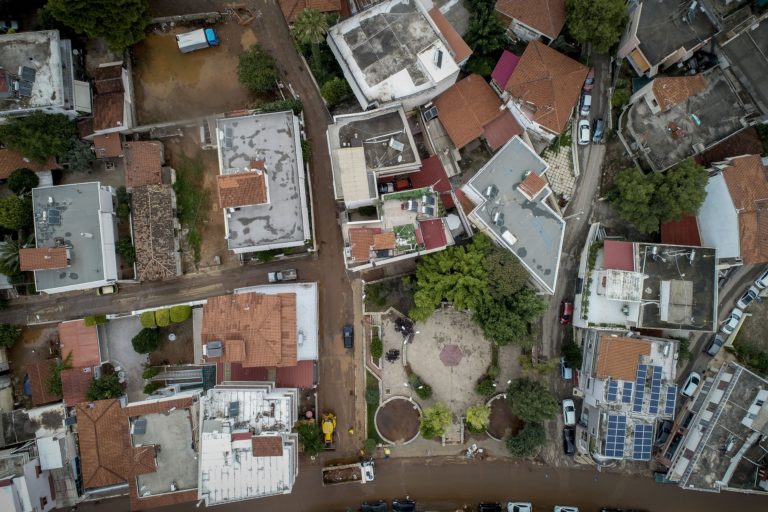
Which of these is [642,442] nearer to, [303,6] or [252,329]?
[252,329]

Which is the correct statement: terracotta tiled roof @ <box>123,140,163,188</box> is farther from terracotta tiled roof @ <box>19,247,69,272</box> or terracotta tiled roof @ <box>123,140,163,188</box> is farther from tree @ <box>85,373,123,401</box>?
tree @ <box>85,373,123,401</box>

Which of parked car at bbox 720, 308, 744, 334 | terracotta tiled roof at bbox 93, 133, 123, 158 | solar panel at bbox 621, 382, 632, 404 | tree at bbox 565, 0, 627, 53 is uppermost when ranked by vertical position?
tree at bbox 565, 0, 627, 53

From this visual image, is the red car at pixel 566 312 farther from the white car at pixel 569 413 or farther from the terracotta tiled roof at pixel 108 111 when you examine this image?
the terracotta tiled roof at pixel 108 111

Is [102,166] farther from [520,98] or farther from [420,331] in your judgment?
[520,98]

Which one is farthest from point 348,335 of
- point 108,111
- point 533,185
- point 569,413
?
point 108,111

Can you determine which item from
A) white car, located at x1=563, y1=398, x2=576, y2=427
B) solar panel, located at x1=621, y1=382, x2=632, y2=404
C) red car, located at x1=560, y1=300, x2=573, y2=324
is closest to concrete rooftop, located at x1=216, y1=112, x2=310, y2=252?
red car, located at x1=560, y1=300, x2=573, y2=324

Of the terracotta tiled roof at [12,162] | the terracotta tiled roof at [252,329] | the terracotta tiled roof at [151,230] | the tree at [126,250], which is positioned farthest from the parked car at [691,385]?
the terracotta tiled roof at [12,162]
